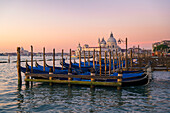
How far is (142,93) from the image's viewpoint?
14.4 metres

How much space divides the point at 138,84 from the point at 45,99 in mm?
8371

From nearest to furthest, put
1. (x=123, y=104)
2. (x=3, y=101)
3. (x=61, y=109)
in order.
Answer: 1. (x=61, y=109)
2. (x=123, y=104)
3. (x=3, y=101)

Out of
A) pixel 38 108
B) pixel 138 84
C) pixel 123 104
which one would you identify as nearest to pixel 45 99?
pixel 38 108

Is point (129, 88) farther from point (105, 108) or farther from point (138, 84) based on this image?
point (105, 108)

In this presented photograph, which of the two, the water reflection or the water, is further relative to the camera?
the water reflection

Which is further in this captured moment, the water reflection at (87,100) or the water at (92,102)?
the water reflection at (87,100)

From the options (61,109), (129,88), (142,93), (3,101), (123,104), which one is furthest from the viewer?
(129,88)

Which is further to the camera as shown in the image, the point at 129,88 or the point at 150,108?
the point at 129,88

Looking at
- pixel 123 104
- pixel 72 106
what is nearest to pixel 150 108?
pixel 123 104

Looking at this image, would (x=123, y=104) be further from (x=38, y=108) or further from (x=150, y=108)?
(x=38, y=108)

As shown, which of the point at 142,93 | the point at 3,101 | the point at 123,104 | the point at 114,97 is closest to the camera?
the point at 123,104

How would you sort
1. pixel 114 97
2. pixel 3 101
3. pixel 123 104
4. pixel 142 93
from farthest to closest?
pixel 142 93
pixel 114 97
pixel 3 101
pixel 123 104

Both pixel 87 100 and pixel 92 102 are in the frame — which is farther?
pixel 87 100

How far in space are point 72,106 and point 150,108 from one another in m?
4.22
